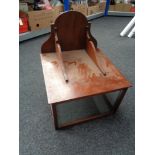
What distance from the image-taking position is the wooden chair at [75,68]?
0.92 m

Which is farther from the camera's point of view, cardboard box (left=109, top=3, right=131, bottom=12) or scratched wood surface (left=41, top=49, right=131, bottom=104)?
cardboard box (left=109, top=3, right=131, bottom=12)

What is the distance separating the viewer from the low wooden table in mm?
902

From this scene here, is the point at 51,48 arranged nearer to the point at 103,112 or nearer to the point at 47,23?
the point at 103,112

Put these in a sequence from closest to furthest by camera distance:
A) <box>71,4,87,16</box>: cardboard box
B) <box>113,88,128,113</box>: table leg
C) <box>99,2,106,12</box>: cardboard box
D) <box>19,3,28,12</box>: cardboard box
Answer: <box>113,88,128,113</box>: table leg, <box>19,3,28,12</box>: cardboard box, <box>71,4,87,16</box>: cardboard box, <box>99,2,106,12</box>: cardboard box

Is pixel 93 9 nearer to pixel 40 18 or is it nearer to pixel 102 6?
pixel 102 6

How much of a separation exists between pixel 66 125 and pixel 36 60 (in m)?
1.03

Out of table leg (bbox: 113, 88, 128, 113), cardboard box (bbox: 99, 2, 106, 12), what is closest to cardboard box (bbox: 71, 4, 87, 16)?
cardboard box (bbox: 99, 2, 106, 12)

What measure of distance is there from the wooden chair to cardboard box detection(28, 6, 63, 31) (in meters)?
1.28

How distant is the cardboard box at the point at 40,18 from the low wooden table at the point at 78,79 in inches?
51.1

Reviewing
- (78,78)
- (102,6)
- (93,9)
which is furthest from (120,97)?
(102,6)

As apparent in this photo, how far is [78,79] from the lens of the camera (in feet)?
3.29

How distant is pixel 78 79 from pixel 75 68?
12 centimetres

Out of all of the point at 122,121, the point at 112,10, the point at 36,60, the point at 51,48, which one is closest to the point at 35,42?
the point at 36,60

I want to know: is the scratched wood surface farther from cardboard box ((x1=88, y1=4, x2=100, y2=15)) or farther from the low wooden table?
cardboard box ((x1=88, y1=4, x2=100, y2=15))
